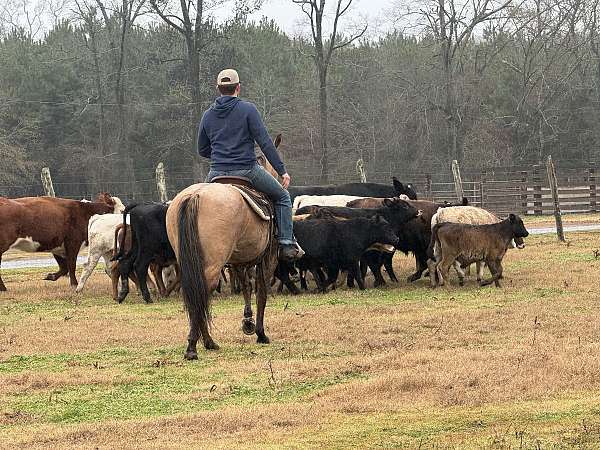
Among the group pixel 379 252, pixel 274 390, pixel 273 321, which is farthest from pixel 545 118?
pixel 274 390

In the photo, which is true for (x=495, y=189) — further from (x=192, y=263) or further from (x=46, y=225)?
(x=192, y=263)

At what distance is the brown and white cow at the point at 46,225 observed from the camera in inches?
742

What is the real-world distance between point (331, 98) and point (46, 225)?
3704 cm

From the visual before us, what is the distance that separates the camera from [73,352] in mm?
11297

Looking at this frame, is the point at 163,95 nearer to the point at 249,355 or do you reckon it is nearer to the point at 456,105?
the point at 456,105

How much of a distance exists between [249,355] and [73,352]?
1.89 metres

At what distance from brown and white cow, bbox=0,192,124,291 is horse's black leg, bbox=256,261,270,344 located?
8314 mm

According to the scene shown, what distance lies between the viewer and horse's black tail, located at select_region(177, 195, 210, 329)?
401 inches

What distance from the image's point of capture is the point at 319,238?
56.0ft

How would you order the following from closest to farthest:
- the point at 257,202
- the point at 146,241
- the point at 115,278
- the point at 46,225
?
the point at 257,202, the point at 146,241, the point at 115,278, the point at 46,225

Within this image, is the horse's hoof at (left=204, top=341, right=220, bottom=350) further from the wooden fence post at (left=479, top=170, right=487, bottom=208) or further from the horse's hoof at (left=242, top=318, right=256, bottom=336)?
the wooden fence post at (left=479, top=170, right=487, bottom=208)

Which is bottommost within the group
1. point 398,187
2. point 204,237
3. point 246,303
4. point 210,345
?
point 210,345

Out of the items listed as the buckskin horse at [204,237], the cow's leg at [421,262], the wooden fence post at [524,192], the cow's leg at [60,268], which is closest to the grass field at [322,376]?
the buckskin horse at [204,237]

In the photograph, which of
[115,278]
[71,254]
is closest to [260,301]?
[115,278]
